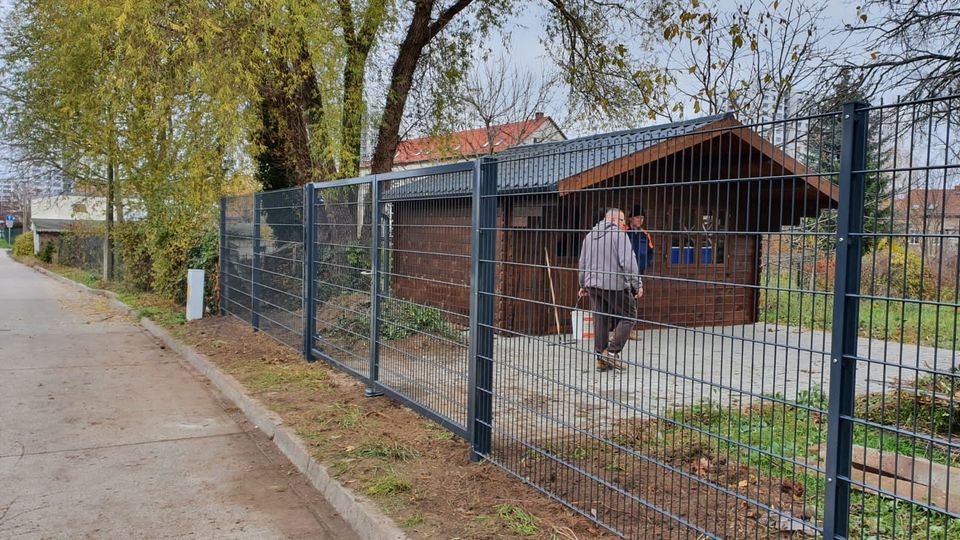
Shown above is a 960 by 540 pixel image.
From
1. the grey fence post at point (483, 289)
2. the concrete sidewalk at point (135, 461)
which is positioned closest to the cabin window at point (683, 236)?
the grey fence post at point (483, 289)

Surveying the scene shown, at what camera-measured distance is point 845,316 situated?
8.05 feet

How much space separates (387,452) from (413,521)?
1157 mm

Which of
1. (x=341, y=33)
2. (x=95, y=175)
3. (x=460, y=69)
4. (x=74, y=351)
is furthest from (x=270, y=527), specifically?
(x=95, y=175)

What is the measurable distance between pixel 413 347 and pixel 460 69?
10.6 meters

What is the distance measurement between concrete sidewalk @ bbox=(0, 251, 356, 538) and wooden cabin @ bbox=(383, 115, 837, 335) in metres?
1.71

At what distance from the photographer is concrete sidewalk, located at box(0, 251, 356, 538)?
4164mm

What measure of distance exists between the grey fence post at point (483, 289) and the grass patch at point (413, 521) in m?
0.89

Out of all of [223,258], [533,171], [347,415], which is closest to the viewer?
[533,171]

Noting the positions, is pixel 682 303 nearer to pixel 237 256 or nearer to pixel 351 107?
pixel 237 256

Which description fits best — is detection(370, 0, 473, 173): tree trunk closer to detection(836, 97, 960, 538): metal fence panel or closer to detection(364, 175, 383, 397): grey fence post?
detection(364, 175, 383, 397): grey fence post

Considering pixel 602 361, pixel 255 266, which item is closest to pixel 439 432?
pixel 602 361

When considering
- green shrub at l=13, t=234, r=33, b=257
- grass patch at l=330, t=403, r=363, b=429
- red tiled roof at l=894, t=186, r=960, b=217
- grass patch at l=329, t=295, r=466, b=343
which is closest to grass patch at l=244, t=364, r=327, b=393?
grass patch at l=329, t=295, r=466, b=343

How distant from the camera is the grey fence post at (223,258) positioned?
38.3ft

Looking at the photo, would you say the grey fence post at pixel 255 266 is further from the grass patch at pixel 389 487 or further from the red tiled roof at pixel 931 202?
the red tiled roof at pixel 931 202
